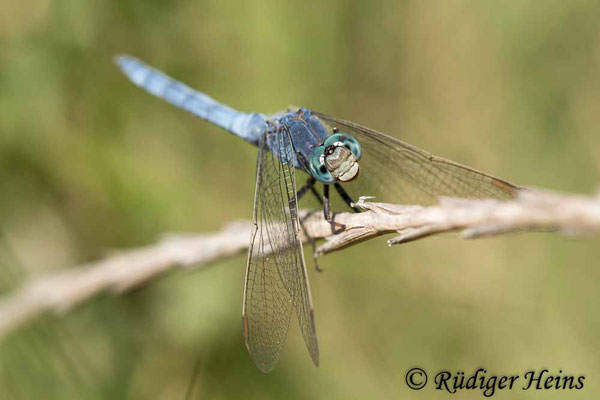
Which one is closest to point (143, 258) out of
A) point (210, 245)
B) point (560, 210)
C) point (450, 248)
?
point (210, 245)

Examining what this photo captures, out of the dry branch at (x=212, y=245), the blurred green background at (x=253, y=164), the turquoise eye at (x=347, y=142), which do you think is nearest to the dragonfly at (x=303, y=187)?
the turquoise eye at (x=347, y=142)

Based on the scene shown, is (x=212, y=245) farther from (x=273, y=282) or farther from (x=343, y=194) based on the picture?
(x=343, y=194)

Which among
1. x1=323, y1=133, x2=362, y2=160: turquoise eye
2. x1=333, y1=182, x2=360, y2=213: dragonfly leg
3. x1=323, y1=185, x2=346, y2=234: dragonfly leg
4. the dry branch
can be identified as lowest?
the dry branch

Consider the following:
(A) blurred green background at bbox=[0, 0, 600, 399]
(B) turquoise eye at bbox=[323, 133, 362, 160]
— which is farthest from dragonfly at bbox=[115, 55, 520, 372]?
(A) blurred green background at bbox=[0, 0, 600, 399]

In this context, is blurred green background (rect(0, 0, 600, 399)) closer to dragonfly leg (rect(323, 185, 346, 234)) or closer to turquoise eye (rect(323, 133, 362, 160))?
dragonfly leg (rect(323, 185, 346, 234))

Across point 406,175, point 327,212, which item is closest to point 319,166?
point 327,212

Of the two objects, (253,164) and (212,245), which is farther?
(253,164)

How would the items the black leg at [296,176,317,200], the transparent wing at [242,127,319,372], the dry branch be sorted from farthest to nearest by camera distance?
1. the black leg at [296,176,317,200]
2. the transparent wing at [242,127,319,372]
3. the dry branch

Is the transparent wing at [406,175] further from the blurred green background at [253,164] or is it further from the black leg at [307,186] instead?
the blurred green background at [253,164]

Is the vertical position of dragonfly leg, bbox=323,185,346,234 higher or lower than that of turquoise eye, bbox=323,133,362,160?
lower
